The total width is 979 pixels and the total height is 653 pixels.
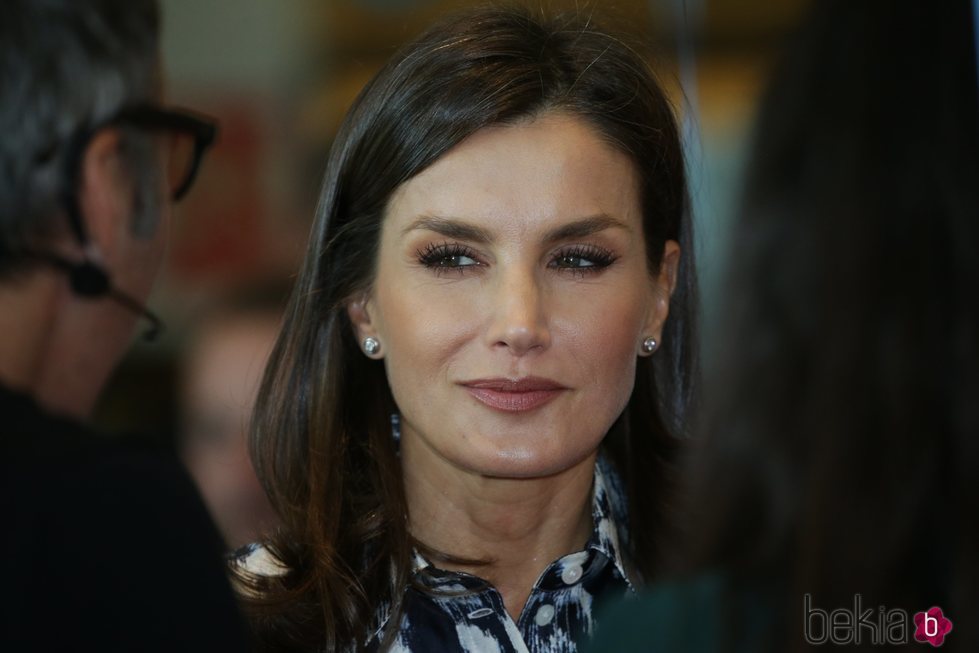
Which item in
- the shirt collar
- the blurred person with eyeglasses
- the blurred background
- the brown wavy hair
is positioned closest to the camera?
the blurred person with eyeglasses

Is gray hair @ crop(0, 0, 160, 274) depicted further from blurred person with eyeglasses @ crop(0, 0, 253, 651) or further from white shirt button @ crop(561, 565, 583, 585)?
white shirt button @ crop(561, 565, 583, 585)

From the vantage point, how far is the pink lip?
2.10 metres

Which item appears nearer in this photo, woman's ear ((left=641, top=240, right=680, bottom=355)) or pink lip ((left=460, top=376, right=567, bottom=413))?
pink lip ((left=460, top=376, right=567, bottom=413))

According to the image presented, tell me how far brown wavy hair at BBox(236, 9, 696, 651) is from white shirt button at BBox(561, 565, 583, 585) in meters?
0.18

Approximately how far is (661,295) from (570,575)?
1.60ft

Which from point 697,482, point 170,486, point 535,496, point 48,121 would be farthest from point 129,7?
point 535,496

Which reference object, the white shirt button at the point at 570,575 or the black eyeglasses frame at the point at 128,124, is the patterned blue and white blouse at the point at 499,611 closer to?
the white shirt button at the point at 570,575

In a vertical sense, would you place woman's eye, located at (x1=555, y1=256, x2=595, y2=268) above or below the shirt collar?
above

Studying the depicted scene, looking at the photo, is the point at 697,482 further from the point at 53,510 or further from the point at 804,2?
the point at 53,510

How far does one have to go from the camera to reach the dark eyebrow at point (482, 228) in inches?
82.4

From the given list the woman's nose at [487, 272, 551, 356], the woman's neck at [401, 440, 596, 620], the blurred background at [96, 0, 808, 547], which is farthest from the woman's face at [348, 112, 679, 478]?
the blurred background at [96, 0, 808, 547]

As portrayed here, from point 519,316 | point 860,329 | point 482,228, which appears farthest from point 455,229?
point 860,329

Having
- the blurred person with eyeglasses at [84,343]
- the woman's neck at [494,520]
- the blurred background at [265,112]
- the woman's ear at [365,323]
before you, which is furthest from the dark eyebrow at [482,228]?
the blurred background at [265,112]

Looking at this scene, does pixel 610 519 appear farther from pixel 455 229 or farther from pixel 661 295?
pixel 455 229
